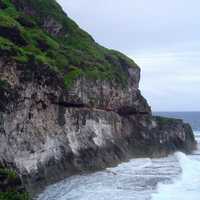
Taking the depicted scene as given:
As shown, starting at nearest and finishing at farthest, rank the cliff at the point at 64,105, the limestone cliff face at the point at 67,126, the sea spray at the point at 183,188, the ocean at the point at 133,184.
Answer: the sea spray at the point at 183,188 → the ocean at the point at 133,184 → the limestone cliff face at the point at 67,126 → the cliff at the point at 64,105

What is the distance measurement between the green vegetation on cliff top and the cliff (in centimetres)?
8

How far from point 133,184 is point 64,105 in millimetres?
10069

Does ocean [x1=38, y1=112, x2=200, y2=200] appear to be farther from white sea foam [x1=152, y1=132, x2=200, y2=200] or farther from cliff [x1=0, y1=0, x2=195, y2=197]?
cliff [x1=0, y1=0, x2=195, y2=197]

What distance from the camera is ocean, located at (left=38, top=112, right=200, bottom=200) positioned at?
3303 cm

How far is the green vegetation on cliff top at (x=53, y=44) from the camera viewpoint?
4266cm

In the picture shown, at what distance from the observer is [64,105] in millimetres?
44906

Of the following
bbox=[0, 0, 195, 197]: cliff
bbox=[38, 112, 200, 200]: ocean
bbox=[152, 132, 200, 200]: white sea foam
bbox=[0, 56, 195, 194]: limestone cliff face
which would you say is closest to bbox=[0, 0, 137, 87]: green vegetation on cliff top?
bbox=[0, 0, 195, 197]: cliff

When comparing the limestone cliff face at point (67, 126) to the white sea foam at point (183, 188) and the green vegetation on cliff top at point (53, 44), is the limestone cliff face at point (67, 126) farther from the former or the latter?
the white sea foam at point (183, 188)

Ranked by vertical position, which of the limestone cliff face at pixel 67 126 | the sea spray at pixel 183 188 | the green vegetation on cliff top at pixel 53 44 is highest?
the green vegetation on cliff top at pixel 53 44

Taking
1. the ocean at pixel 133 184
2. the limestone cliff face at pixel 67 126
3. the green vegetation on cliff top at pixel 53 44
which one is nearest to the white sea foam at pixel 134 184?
the ocean at pixel 133 184

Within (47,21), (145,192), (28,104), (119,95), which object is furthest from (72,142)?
(47,21)

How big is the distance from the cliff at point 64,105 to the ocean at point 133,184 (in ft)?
5.48

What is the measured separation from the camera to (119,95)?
5819 centimetres

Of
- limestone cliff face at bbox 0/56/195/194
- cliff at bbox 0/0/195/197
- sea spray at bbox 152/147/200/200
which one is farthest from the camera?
cliff at bbox 0/0/195/197
